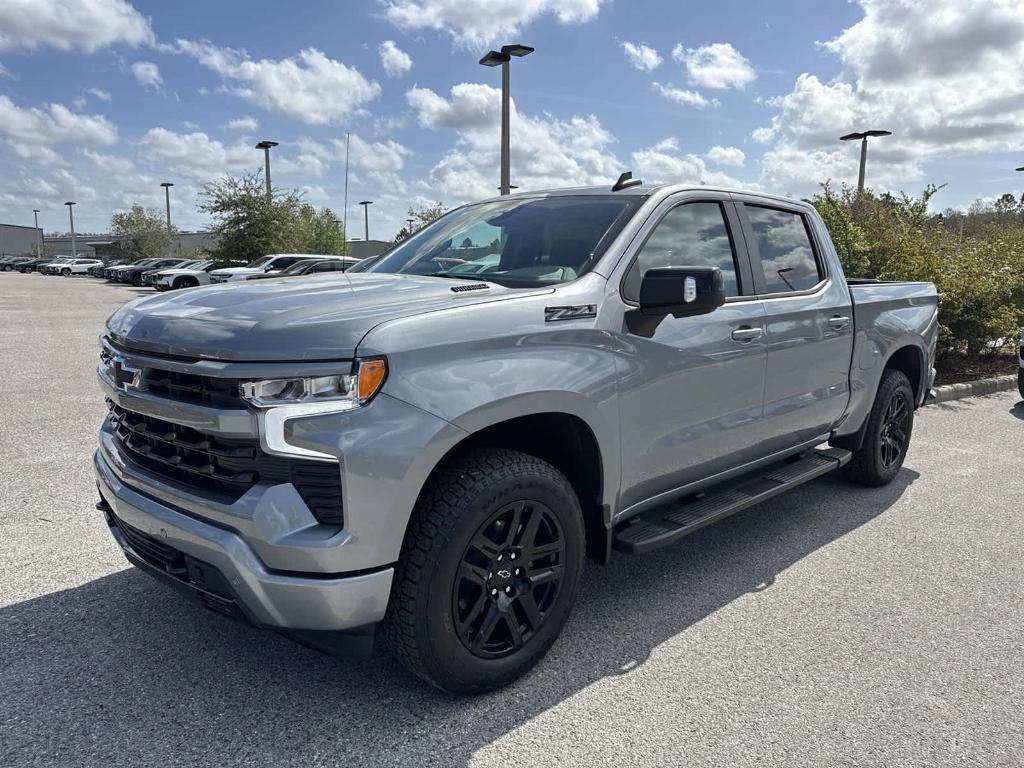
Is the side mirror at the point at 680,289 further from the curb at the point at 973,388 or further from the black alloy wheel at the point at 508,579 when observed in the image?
the curb at the point at 973,388

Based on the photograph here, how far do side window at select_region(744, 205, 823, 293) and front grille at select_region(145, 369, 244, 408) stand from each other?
2.78 meters

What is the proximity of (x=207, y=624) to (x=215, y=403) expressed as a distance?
51.8 inches

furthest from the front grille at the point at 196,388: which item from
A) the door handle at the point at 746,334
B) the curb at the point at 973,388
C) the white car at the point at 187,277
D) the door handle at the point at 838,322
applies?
the white car at the point at 187,277

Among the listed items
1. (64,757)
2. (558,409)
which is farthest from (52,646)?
(558,409)

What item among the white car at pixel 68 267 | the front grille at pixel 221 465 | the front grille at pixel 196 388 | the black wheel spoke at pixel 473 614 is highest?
the front grille at pixel 196 388

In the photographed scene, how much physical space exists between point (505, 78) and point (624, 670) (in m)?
12.0

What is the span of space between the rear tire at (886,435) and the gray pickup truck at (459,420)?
143cm

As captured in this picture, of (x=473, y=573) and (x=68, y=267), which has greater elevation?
(x=473, y=573)

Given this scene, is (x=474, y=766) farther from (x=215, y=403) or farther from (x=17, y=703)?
A: (x=17, y=703)

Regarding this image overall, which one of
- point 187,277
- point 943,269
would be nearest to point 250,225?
point 187,277

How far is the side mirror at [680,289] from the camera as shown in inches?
115

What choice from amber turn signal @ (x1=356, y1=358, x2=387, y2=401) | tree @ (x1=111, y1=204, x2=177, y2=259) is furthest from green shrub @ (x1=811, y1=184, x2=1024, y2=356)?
tree @ (x1=111, y1=204, x2=177, y2=259)

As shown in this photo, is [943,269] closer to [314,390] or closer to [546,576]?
[546,576]

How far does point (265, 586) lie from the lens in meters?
2.32
